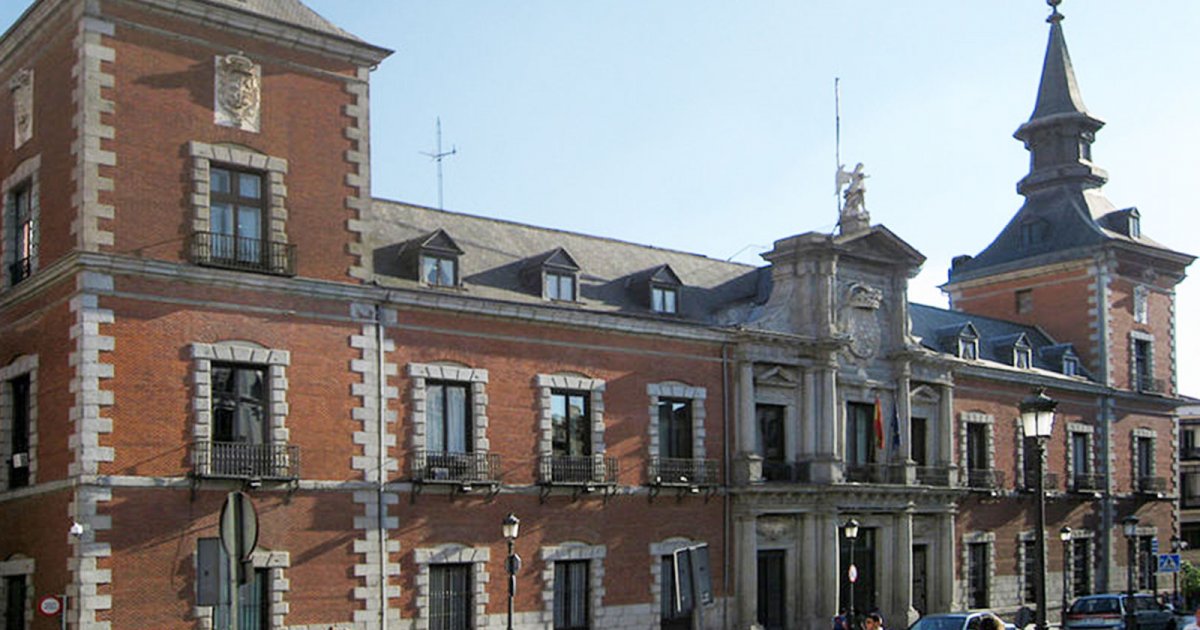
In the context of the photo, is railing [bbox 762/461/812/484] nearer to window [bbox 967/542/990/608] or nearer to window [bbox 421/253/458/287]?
window [bbox 967/542/990/608]

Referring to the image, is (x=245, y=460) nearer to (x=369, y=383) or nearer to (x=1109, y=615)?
(x=369, y=383)

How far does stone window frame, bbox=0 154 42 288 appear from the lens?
29812 mm

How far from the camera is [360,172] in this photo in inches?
1251

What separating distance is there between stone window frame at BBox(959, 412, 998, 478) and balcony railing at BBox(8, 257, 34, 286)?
1144 inches

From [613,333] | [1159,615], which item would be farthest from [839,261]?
[1159,615]

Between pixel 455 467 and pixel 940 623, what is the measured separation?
429 inches

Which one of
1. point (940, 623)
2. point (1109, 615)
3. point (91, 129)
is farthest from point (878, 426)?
point (91, 129)

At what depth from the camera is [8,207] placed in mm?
31312

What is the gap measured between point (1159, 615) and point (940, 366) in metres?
10.2

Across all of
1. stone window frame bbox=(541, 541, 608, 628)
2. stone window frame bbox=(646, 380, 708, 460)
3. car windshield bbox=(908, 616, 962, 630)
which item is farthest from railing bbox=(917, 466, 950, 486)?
car windshield bbox=(908, 616, 962, 630)

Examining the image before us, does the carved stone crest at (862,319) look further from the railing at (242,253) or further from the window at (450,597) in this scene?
the railing at (242,253)

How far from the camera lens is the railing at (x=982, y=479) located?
4728 centimetres

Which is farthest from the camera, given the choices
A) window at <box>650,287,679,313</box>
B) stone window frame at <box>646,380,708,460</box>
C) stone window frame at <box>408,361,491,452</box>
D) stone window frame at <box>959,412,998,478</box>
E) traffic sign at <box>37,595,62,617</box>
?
stone window frame at <box>959,412,998,478</box>

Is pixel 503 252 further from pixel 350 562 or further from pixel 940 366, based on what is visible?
pixel 940 366
